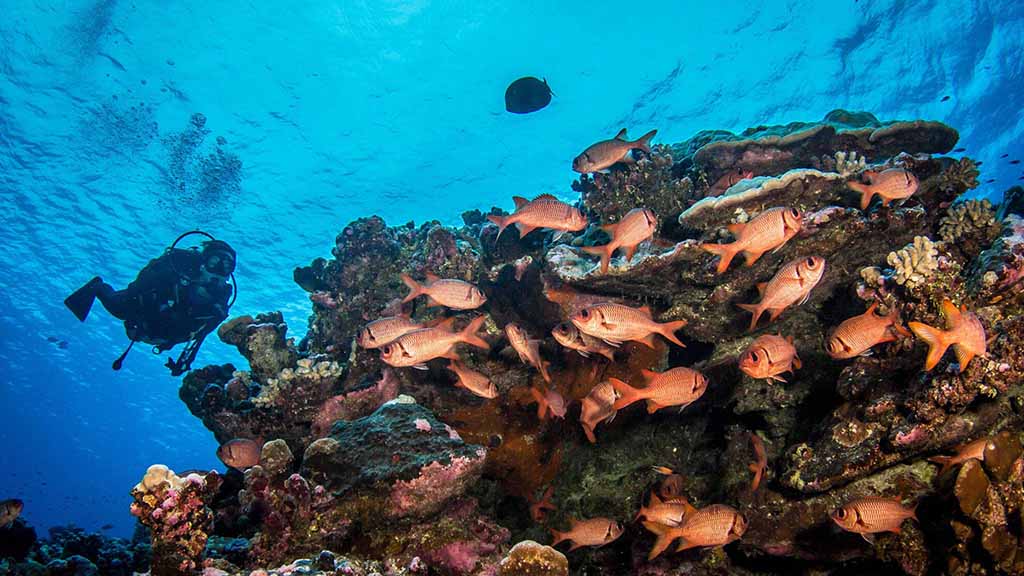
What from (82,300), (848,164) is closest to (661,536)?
(848,164)

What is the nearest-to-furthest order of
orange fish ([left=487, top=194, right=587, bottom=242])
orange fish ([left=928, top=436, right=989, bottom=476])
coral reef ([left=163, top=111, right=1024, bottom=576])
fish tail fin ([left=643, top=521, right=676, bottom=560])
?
orange fish ([left=928, top=436, right=989, bottom=476])
fish tail fin ([left=643, top=521, right=676, bottom=560])
coral reef ([left=163, top=111, right=1024, bottom=576])
orange fish ([left=487, top=194, right=587, bottom=242])

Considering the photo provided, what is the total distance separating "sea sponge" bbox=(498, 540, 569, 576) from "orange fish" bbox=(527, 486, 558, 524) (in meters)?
2.34

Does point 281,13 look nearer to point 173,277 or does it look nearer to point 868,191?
point 173,277

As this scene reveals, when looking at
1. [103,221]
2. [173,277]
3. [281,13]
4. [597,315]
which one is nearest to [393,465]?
[597,315]

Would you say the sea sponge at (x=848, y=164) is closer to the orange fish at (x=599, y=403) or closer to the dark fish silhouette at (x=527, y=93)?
the orange fish at (x=599, y=403)

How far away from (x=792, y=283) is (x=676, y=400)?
1.38 metres

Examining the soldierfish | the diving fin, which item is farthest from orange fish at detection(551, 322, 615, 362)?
the diving fin

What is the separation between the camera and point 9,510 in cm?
612

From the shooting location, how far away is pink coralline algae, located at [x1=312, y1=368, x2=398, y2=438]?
6.71 m

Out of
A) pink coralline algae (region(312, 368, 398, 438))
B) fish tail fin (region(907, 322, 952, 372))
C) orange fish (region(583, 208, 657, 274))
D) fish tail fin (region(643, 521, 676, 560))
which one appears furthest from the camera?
pink coralline algae (region(312, 368, 398, 438))

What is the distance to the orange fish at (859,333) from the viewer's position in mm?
3578

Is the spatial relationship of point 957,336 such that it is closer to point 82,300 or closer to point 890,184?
point 890,184

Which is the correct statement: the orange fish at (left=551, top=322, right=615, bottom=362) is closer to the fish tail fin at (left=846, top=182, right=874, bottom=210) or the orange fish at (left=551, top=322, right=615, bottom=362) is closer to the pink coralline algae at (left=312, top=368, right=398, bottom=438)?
the pink coralline algae at (left=312, top=368, right=398, bottom=438)

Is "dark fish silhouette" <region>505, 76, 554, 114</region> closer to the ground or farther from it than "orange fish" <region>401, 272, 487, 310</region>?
farther from it
